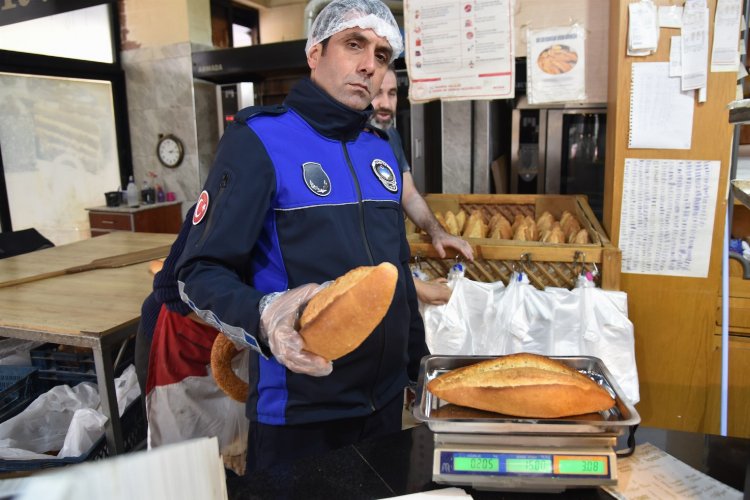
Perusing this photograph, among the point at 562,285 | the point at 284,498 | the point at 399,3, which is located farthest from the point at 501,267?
the point at 399,3

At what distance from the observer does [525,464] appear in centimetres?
77

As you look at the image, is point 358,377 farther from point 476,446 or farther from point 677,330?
point 677,330

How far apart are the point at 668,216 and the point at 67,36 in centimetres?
573

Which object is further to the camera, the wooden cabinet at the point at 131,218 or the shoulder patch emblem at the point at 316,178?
the wooden cabinet at the point at 131,218

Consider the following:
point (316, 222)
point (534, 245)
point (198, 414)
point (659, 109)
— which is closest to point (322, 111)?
point (316, 222)

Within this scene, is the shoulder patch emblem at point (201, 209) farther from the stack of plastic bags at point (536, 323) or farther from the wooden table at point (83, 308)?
the stack of plastic bags at point (536, 323)

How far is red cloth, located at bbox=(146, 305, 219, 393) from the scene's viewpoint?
170 cm

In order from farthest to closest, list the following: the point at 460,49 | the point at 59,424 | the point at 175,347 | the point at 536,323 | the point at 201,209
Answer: the point at 460,49 → the point at 59,424 → the point at 536,323 → the point at 175,347 → the point at 201,209

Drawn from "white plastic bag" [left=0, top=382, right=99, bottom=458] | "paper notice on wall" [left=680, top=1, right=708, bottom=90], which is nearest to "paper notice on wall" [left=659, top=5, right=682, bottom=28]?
"paper notice on wall" [left=680, top=1, right=708, bottom=90]

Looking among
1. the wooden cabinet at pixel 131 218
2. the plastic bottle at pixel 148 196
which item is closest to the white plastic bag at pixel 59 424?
the wooden cabinet at pixel 131 218

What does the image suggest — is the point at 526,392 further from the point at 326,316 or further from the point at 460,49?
the point at 460,49

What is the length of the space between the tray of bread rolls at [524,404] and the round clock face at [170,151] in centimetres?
533

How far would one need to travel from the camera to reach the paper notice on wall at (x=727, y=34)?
1833 mm

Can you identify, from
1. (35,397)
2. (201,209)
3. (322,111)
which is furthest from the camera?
(35,397)
